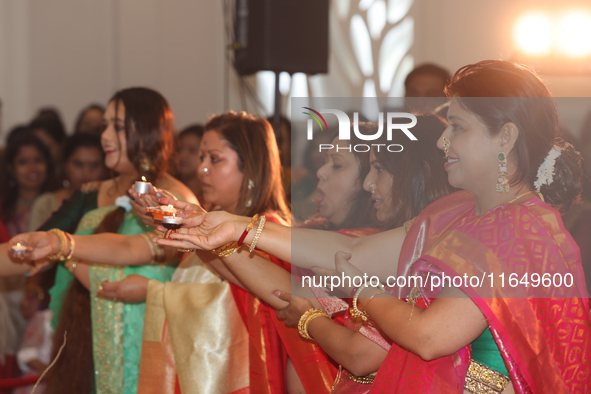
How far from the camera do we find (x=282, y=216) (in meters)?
1.99

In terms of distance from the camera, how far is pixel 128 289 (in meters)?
1.94

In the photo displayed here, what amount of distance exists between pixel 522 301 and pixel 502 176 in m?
0.25

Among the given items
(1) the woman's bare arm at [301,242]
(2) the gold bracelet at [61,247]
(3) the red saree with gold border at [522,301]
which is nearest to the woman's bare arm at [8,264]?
(2) the gold bracelet at [61,247]

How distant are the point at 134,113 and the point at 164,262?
601 millimetres

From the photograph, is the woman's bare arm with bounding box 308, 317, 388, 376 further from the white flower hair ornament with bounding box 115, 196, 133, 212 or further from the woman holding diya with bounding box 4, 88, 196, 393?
the white flower hair ornament with bounding box 115, 196, 133, 212

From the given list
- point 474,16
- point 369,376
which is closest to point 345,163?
point 369,376

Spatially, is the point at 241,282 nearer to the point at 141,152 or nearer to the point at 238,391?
the point at 238,391

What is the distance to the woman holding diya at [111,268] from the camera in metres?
2.05

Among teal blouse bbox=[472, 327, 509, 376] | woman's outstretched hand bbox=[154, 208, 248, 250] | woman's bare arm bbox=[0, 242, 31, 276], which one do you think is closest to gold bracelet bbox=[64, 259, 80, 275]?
woman's bare arm bbox=[0, 242, 31, 276]

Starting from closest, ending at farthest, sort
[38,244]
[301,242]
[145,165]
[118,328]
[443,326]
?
[443,326] < [301,242] < [38,244] < [118,328] < [145,165]

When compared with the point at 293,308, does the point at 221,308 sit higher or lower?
lower

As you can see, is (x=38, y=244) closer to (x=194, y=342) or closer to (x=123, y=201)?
(x=123, y=201)

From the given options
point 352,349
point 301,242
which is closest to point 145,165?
point 301,242

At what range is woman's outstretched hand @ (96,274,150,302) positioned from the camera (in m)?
1.92
